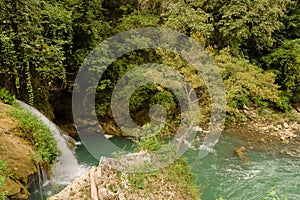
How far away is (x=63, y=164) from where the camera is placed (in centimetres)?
661

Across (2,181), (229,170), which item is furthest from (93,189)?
(229,170)

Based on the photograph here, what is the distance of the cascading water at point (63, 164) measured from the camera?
6.20 m

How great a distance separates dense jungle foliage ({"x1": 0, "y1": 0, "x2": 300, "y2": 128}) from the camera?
6691mm

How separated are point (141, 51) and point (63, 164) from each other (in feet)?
15.1

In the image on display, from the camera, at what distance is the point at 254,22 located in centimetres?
1001

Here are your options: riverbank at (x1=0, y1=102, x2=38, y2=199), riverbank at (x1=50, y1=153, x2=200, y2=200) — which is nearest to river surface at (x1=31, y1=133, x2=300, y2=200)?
riverbank at (x1=0, y1=102, x2=38, y2=199)

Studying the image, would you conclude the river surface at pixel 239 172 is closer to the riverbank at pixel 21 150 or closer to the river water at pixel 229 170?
the river water at pixel 229 170

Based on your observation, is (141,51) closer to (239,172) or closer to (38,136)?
(239,172)

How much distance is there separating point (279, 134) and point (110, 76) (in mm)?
5760

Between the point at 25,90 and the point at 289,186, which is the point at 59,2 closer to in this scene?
the point at 25,90

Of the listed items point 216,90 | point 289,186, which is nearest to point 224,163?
point 289,186

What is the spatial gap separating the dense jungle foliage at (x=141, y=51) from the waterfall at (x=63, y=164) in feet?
2.38

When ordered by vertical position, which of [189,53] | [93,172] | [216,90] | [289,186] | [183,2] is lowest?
[289,186]

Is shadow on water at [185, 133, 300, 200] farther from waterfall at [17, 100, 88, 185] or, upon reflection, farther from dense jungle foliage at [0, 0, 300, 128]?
waterfall at [17, 100, 88, 185]
